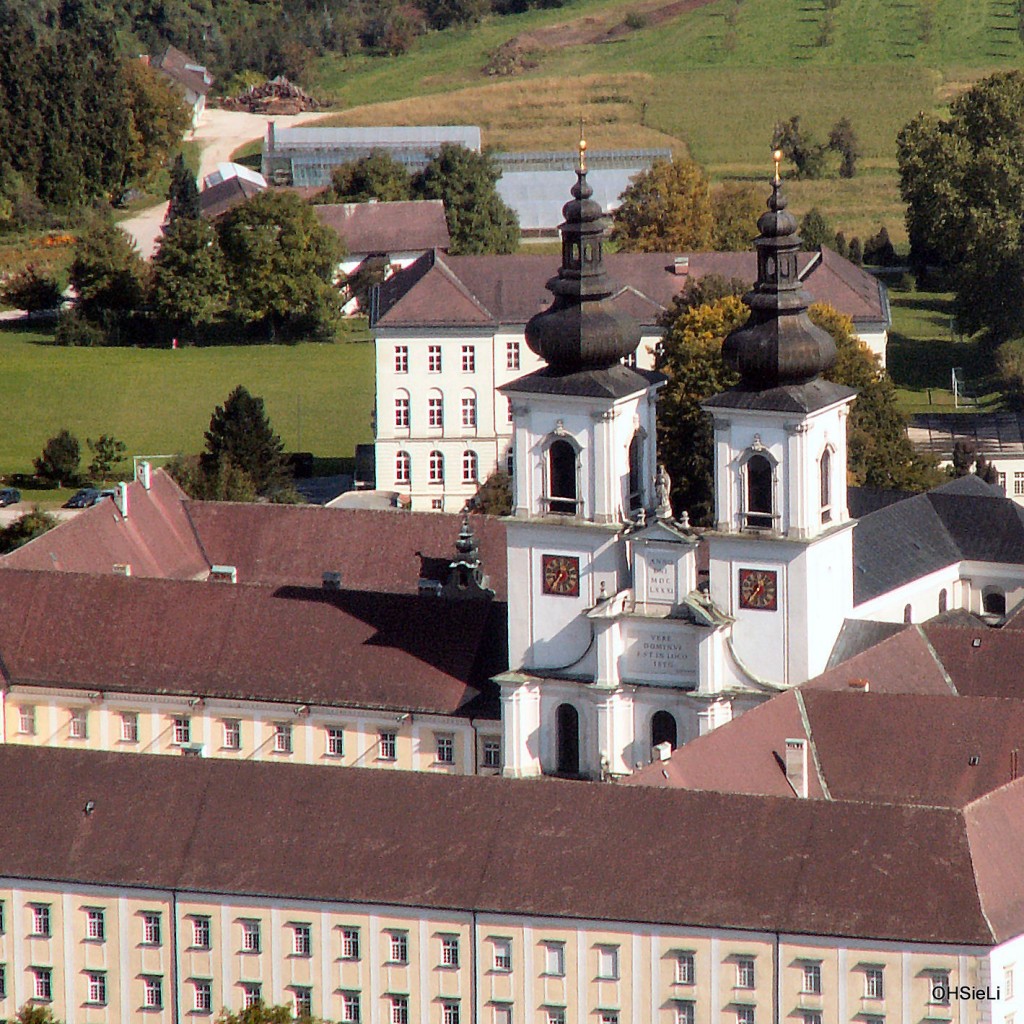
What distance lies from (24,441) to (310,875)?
57.6 metres

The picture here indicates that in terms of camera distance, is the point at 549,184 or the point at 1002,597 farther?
the point at 549,184

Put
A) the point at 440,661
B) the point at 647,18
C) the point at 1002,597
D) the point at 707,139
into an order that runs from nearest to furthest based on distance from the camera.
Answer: the point at 440,661 → the point at 1002,597 → the point at 707,139 → the point at 647,18

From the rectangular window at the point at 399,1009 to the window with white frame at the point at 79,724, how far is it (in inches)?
683

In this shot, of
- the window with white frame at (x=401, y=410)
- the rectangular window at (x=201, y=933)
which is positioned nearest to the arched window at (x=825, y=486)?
the rectangular window at (x=201, y=933)

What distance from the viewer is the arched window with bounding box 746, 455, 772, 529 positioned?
252 feet

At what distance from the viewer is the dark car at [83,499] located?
366 feet

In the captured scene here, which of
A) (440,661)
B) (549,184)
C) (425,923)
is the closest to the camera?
(425,923)

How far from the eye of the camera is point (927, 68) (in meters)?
178

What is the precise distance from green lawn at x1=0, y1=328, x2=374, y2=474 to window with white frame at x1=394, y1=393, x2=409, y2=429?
7673 millimetres

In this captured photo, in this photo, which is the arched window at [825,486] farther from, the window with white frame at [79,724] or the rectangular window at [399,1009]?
the window with white frame at [79,724]

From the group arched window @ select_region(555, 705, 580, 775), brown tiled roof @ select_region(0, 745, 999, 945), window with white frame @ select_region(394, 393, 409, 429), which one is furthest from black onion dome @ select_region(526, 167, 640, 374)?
window with white frame @ select_region(394, 393, 409, 429)

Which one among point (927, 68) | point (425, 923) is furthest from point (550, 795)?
point (927, 68)

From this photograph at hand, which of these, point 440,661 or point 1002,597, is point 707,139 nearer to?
point 1002,597

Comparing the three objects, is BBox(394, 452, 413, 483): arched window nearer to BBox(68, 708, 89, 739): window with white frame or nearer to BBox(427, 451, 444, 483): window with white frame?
BBox(427, 451, 444, 483): window with white frame
